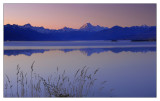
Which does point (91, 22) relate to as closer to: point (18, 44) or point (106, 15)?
point (106, 15)

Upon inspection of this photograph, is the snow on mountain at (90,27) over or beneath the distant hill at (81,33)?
over

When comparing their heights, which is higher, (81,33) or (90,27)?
(90,27)

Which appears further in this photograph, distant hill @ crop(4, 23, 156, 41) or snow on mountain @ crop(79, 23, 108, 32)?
snow on mountain @ crop(79, 23, 108, 32)

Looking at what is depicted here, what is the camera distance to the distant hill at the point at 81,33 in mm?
6672

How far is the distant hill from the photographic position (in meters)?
6.67

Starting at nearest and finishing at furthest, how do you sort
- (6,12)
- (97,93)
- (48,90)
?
1. (48,90)
2. (97,93)
3. (6,12)

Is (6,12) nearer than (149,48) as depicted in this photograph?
Yes

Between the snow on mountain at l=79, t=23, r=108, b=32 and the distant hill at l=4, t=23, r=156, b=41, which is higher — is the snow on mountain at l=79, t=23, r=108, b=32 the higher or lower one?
the higher one

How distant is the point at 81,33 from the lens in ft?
24.6

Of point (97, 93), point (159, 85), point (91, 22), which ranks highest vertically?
point (91, 22)

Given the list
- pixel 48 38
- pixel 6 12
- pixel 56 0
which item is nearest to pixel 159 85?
pixel 56 0

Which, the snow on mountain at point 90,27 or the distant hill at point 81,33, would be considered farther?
the snow on mountain at point 90,27

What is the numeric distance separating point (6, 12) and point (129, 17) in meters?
3.93

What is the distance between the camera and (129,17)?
273 inches
